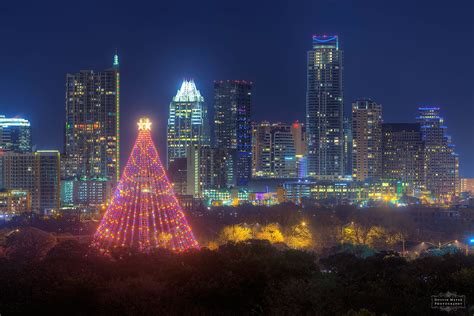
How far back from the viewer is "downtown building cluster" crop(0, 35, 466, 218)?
3521 inches

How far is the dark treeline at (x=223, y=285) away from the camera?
1914 cm

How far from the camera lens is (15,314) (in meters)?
19.2

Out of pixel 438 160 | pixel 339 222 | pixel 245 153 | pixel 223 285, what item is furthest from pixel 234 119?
pixel 223 285

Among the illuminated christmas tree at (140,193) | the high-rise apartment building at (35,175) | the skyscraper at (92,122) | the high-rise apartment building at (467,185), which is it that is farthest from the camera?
the high-rise apartment building at (467,185)

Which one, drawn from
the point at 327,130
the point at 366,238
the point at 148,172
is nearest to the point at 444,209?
the point at 366,238

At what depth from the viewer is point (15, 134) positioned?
335 ft

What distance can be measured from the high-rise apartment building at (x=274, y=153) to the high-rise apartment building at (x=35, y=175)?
47041 millimetres

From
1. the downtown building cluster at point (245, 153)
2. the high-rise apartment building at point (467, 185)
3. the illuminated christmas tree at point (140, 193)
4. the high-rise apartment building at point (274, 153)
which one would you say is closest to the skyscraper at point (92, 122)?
the downtown building cluster at point (245, 153)

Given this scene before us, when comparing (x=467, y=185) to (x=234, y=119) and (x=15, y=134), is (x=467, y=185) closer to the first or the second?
Result: (x=234, y=119)

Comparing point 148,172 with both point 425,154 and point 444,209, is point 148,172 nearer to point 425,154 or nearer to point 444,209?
Result: point 444,209

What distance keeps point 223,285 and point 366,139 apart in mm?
101683

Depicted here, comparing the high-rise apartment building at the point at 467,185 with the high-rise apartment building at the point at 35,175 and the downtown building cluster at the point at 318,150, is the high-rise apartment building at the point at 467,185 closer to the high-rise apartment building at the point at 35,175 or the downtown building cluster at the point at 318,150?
the downtown building cluster at the point at 318,150

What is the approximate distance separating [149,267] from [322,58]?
4216 inches

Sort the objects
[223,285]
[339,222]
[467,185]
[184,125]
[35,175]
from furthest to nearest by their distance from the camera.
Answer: [467,185] → [184,125] → [35,175] → [339,222] → [223,285]
